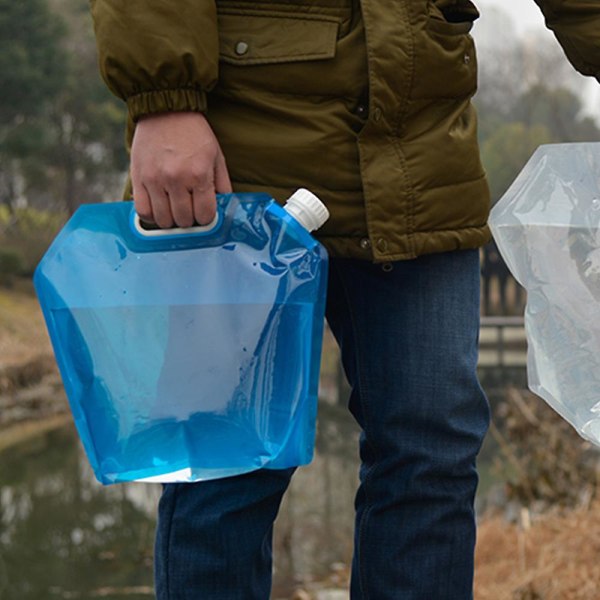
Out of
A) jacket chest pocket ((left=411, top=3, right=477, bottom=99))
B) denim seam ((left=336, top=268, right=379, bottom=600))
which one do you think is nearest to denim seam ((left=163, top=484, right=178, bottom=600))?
denim seam ((left=336, top=268, right=379, bottom=600))

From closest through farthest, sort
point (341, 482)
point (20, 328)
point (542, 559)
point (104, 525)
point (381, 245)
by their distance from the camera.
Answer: point (381, 245) → point (542, 559) → point (104, 525) → point (341, 482) → point (20, 328)

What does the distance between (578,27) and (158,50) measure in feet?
1.87

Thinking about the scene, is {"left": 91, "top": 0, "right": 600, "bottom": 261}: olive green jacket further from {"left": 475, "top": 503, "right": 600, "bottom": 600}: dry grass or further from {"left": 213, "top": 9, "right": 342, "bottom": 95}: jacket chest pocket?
{"left": 475, "top": 503, "right": 600, "bottom": 600}: dry grass

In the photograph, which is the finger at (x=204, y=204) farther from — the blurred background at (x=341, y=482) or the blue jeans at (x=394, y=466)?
the blurred background at (x=341, y=482)

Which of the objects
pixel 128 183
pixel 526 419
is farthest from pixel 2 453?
pixel 128 183

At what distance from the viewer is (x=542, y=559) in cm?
273

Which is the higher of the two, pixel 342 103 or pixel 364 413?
pixel 342 103

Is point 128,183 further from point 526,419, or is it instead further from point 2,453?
point 2,453

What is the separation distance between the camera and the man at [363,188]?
50.4 inches

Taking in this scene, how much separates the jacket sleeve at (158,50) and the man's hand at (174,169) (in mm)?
20

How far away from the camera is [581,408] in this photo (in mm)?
1483

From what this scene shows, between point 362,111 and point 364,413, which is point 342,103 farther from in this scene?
point 364,413

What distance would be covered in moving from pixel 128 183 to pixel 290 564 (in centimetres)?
280

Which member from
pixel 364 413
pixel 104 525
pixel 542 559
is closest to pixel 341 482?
pixel 104 525
